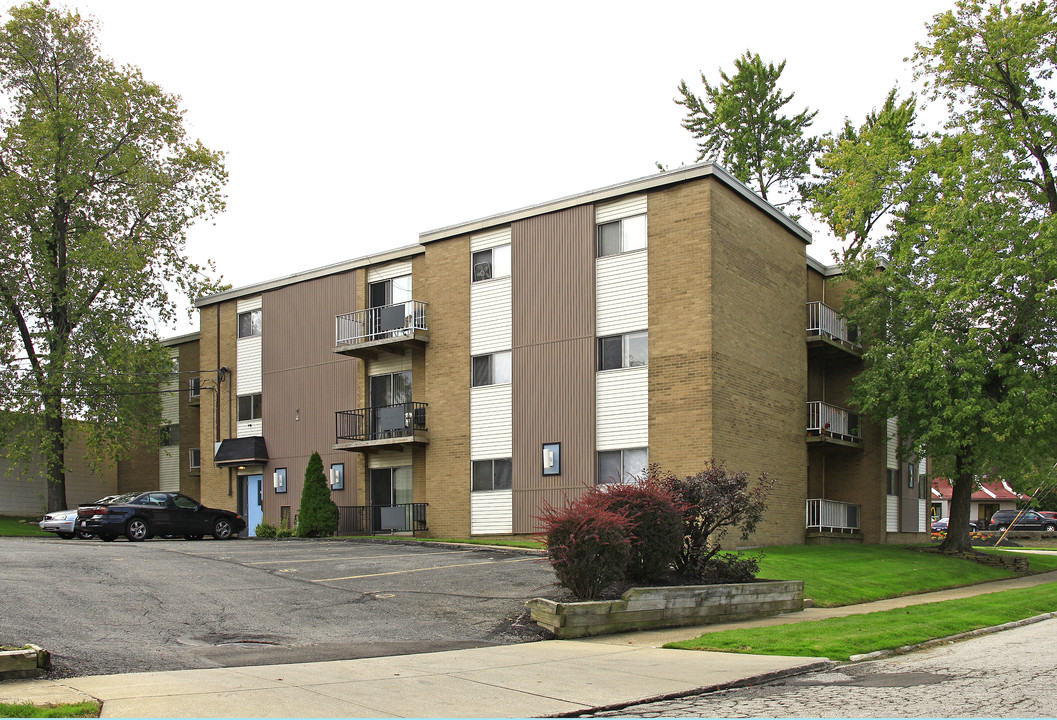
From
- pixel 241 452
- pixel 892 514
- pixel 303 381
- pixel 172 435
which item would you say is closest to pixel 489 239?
pixel 303 381

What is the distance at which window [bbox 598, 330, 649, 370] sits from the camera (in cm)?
2505

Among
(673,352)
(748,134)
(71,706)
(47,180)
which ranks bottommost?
(71,706)

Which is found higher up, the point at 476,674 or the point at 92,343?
the point at 92,343

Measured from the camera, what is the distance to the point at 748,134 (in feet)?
140

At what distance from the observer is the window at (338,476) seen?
31484 mm

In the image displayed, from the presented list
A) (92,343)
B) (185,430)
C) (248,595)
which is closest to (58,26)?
(92,343)

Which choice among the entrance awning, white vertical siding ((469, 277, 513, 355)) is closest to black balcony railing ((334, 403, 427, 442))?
white vertical siding ((469, 277, 513, 355))

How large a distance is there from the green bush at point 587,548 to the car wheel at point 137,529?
16.5 meters

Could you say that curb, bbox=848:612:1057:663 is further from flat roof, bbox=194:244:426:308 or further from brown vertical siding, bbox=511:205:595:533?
flat roof, bbox=194:244:426:308

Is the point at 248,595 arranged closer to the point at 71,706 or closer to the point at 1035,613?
the point at 71,706

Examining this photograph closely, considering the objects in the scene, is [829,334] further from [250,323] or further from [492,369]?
[250,323]

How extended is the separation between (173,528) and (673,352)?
583 inches

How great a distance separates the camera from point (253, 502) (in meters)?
34.6

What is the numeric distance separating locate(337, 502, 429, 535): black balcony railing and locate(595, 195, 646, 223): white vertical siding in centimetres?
1005
